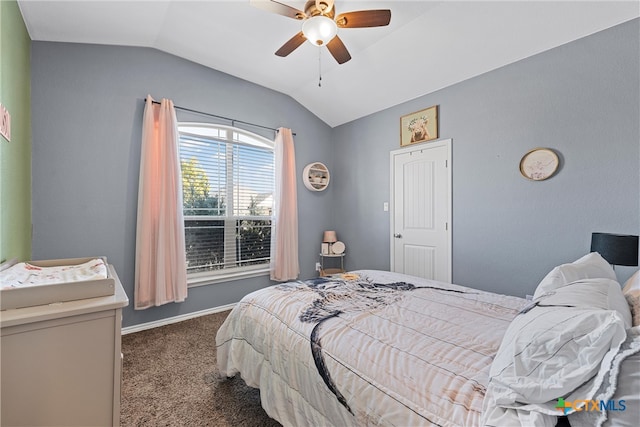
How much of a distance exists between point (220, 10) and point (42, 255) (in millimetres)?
2639

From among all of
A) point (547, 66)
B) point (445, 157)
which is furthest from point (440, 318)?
point (547, 66)

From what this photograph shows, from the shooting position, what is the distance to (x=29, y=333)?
101 centimetres

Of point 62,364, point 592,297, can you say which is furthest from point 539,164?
point 62,364

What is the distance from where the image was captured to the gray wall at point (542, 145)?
7.14 ft

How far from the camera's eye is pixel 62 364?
1055mm

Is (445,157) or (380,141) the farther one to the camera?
(380,141)

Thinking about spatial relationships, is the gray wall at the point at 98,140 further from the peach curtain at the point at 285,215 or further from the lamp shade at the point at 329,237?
the lamp shade at the point at 329,237

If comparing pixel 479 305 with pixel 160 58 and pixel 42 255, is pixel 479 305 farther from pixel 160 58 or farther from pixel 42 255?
pixel 160 58

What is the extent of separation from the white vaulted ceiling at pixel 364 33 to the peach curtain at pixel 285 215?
0.93 metres

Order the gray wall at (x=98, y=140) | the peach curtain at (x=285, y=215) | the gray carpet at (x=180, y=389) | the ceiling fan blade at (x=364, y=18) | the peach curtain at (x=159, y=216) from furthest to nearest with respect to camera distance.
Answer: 1. the peach curtain at (x=285, y=215)
2. the peach curtain at (x=159, y=216)
3. the gray wall at (x=98, y=140)
4. the ceiling fan blade at (x=364, y=18)
5. the gray carpet at (x=180, y=389)

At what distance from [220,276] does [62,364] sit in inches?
94.8

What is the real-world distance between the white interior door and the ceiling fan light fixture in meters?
1.89

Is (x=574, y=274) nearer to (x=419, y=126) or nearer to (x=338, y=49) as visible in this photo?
(x=338, y=49)

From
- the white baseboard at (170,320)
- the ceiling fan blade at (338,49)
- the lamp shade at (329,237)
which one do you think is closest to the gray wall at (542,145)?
the ceiling fan blade at (338,49)
